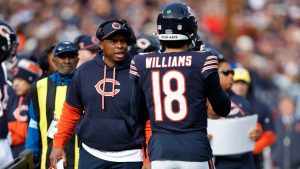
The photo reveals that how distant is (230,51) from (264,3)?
5.38 meters

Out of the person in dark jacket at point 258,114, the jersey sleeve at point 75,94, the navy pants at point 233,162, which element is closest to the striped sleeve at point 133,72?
the jersey sleeve at point 75,94

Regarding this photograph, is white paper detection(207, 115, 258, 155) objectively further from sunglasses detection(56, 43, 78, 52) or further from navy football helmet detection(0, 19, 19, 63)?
navy football helmet detection(0, 19, 19, 63)

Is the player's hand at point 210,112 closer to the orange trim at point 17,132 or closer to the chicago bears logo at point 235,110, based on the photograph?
the chicago bears logo at point 235,110

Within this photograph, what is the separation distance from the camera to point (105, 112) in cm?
803

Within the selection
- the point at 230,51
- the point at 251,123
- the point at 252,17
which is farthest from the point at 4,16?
the point at 251,123

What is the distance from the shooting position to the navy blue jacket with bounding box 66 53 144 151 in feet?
26.2

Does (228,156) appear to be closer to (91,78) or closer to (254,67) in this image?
(91,78)

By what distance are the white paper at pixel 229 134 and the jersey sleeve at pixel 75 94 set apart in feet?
7.16

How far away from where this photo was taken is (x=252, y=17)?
78.7 ft

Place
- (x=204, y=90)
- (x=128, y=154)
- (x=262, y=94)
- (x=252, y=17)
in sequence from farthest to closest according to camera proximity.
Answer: (x=252, y=17)
(x=262, y=94)
(x=128, y=154)
(x=204, y=90)

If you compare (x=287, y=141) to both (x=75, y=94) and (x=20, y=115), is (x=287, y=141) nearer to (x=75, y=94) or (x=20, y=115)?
(x=20, y=115)

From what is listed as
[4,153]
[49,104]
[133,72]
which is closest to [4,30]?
[49,104]

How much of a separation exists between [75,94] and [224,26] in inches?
565

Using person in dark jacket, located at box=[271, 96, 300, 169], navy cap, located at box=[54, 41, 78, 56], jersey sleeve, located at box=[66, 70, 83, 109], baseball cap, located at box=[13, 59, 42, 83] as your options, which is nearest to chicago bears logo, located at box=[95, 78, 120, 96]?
jersey sleeve, located at box=[66, 70, 83, 109]
